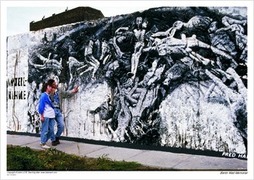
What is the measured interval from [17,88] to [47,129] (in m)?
1.90

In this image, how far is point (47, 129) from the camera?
24.6ft

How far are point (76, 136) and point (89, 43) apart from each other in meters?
2.17

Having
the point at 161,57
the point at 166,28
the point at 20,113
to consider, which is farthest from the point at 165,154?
the point at 20,113

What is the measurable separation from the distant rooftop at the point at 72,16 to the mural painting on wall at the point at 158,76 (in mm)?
353

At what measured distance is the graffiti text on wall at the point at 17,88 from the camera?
8664 mm

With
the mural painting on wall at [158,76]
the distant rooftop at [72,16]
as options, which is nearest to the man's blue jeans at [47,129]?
the mural painting on wall at [158,76]

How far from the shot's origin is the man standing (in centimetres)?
771

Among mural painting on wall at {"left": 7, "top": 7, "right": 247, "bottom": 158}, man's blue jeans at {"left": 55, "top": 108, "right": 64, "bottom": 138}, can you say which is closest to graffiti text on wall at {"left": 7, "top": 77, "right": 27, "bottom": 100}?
mural painting on wall at {"left": 7, "top": 7, "right": 247, "bottom": 158}

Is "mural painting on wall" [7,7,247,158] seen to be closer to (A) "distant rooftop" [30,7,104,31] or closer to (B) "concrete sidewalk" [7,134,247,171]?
(B) "concrete sidewalk" [7,134,247,171]

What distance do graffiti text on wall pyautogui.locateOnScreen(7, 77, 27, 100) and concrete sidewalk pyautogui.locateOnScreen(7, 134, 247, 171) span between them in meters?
1.52

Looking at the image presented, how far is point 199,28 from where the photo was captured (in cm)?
663

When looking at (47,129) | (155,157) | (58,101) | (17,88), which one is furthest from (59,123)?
(155,157)

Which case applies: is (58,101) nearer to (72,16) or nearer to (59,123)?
(59,123)

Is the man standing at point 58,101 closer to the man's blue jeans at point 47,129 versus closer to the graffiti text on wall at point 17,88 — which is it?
the man's blue jeans at point 47,129
